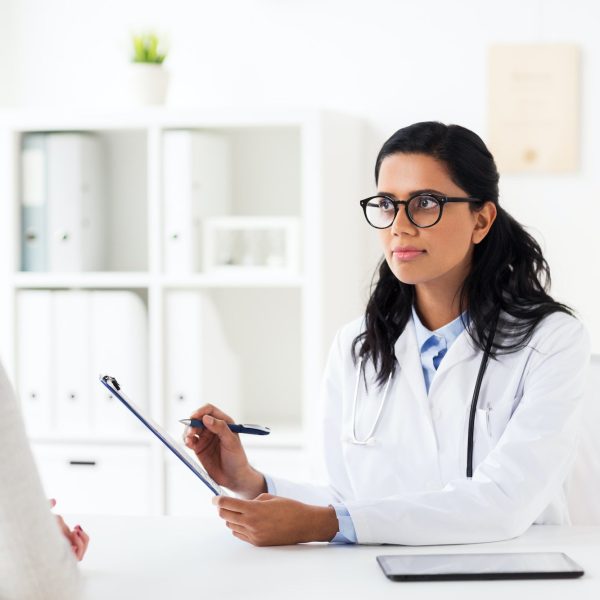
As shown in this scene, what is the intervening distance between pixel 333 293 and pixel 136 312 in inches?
22.9

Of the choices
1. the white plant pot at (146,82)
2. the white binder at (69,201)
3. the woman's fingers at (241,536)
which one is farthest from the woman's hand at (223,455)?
the white plant pot at (146,82)

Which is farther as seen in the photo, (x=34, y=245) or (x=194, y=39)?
(x=194, y=39)

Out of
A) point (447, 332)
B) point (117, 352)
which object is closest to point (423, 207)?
point (447, 332)

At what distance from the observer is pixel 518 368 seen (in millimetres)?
1754

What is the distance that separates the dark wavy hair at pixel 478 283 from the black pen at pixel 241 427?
34 cm

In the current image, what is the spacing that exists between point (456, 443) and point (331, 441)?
28 cm

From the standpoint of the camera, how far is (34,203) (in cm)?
302

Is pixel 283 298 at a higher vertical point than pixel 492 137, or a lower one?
lower

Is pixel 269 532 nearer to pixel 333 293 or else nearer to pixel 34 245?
pixel 333 293

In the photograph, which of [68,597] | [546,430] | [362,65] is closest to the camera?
[68,597]

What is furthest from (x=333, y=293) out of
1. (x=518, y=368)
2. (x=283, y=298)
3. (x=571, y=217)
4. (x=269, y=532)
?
(x=269, y=532)

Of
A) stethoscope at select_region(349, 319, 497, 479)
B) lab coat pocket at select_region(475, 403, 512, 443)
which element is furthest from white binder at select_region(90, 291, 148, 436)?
lab coat pocket at select_region(475, 403, 512, 443)

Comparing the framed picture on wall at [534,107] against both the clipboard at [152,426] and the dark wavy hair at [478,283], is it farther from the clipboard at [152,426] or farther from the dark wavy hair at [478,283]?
the clipboard at [152,426]

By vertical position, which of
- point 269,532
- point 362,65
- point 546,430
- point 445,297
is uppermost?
point 362,65
